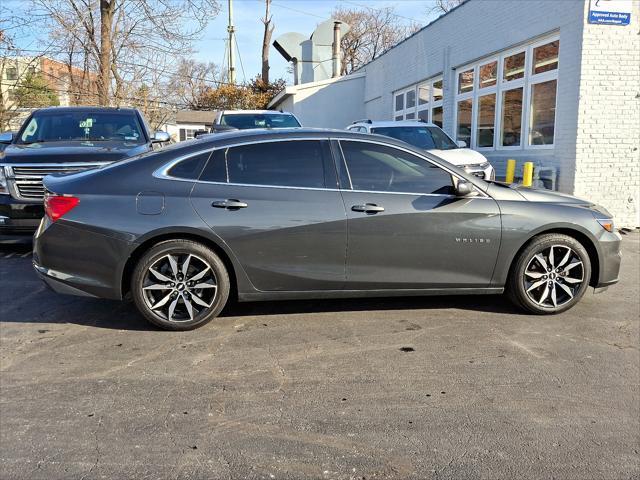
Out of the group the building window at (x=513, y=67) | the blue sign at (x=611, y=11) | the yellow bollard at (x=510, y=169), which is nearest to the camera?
the blue sign at (x=611, y=11)

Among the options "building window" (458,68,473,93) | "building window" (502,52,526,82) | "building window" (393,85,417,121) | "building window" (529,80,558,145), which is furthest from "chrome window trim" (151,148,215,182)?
"building window" (393,85,417,121)

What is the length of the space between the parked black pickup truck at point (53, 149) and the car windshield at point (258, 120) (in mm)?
3779

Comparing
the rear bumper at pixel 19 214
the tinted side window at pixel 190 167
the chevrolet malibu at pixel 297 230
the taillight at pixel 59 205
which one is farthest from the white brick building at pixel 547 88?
the rear bumper at pixel 19 214

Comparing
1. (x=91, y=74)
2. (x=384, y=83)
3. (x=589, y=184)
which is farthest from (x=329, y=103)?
(x=589, y=184)

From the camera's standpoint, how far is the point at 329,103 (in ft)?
78.9

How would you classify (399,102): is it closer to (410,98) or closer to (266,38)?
(410,98)

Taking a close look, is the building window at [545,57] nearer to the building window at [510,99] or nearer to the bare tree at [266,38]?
the building window at [510,99]

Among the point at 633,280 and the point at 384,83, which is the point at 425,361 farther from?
the point at 384,83

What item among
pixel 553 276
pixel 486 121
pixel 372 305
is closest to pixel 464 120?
pixel 486 121

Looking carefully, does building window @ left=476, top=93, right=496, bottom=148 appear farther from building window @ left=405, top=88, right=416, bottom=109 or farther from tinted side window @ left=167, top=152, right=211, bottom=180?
tinted side window @ left=167, top=152, right=211, bottom=180

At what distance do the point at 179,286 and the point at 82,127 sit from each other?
478cm

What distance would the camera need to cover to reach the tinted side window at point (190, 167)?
451cm

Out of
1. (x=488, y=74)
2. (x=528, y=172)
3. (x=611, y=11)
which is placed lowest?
(x=528, y=172)

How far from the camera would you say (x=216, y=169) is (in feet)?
15.0
